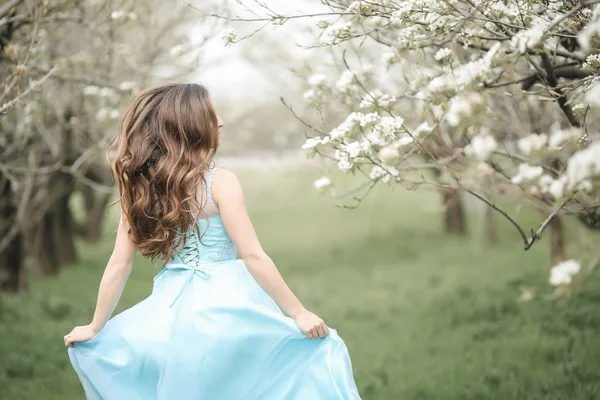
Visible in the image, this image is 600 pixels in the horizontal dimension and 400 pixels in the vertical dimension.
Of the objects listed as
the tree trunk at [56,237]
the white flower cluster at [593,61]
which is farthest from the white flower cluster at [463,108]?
the tree trunk at [56,237]

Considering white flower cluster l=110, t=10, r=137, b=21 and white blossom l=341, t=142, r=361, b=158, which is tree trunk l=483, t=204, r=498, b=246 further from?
white blossom l=341, t=142, r=361, b=158

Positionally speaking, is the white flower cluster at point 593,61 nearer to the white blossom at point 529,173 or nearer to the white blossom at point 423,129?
the white blossom at point 529,173

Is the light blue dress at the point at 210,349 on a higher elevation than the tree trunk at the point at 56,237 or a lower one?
higher

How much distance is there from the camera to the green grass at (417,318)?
197 inches

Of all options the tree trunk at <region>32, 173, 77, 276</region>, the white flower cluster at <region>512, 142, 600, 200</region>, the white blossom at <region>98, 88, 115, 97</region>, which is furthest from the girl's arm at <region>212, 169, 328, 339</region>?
the tree trunk at <region>32, 173, 77, 276</region>

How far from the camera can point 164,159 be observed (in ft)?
10.5

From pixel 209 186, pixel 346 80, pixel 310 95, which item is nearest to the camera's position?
pixel 209 186

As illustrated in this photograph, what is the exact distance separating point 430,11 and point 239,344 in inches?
63.0

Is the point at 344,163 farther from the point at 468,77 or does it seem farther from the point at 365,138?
the point at 468,77

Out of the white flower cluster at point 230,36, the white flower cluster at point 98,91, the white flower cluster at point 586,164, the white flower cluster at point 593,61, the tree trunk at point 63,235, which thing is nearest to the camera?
the white flower cluster at point 586,164

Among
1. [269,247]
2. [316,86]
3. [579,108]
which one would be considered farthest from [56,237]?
[579,108]

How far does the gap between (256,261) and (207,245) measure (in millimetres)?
332

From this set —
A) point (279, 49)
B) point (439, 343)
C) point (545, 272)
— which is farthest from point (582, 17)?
point (279, 49)

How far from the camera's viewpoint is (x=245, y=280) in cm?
331
